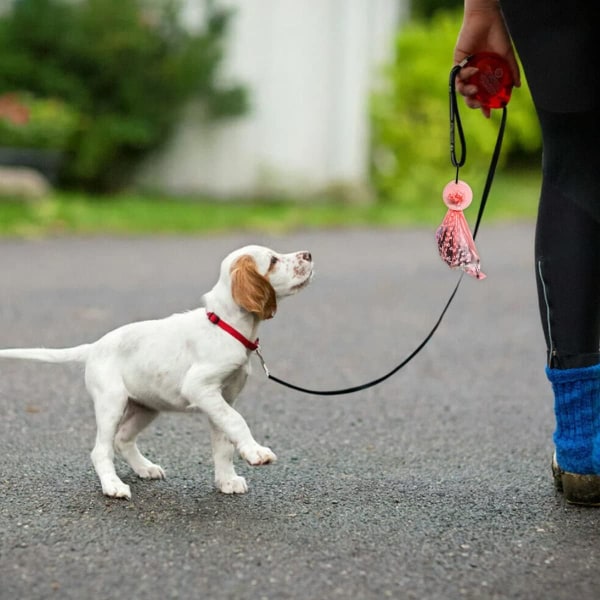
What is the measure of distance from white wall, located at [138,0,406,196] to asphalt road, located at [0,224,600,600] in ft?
24.8

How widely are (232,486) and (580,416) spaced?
915 millimetres

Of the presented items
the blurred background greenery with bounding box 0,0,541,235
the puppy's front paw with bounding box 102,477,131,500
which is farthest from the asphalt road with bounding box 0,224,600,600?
the blurred background greenery with bounding box 0,0,541,235

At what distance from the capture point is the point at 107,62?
508 inches

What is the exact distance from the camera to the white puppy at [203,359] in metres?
2.87

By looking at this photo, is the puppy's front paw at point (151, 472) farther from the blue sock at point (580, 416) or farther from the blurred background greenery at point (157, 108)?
the blurred background greenery at point (157, 108)

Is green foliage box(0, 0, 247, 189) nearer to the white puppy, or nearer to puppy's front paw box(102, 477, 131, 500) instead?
the white puppy

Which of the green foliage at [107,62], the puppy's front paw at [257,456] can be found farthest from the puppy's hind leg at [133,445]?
the green foliage at [107,62]

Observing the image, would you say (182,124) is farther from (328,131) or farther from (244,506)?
(244,506)

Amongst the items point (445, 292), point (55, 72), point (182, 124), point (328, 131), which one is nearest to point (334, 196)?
point (328, 131)

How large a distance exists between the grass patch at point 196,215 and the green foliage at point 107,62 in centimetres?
77

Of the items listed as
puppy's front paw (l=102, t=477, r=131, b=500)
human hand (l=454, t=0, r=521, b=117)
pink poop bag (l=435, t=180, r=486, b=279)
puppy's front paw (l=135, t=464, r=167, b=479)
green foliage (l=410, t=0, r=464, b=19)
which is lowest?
puppy's front paw (l=135, t=464, r=167, b=479)

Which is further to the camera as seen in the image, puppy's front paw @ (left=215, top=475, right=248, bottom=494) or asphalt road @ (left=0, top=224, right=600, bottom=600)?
puppy's front paw @ (left=215, top=475, right=248, bottom=494)

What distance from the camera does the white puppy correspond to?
287 cm

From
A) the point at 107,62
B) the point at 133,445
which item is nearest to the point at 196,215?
the point at 107,62
